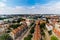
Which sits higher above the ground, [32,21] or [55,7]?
[55,7]

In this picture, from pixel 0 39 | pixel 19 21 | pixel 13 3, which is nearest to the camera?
pixel 0 39

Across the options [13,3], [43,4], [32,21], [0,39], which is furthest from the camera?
[32,21]

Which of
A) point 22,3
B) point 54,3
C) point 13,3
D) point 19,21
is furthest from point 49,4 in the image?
point 19,21

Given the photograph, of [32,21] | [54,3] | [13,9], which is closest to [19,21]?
[32,21]

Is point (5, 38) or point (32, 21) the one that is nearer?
point (5, 38)

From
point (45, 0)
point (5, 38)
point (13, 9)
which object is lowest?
point (5, 38)

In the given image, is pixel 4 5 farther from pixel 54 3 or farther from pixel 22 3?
pixel 54 3

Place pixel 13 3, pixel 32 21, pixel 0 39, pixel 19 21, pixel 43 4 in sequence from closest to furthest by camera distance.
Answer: pixel 0 39 → pixel 13 3 → pixel 43 4 → pixel 19 21 → pixel 32 21

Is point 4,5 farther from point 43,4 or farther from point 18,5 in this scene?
point 43,4

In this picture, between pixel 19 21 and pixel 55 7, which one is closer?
pixel 55 7
